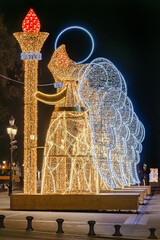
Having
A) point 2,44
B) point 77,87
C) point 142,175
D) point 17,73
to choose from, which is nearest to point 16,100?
point 17,73

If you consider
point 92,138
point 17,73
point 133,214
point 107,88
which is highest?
point 17,73

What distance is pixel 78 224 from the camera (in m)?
19.4

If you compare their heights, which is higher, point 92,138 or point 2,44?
point 2,44

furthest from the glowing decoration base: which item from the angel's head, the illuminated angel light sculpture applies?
the angel's head

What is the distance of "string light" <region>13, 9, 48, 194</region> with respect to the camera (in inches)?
1006

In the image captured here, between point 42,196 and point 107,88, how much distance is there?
15.7ft

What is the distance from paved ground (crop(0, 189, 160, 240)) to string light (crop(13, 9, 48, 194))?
1.62m

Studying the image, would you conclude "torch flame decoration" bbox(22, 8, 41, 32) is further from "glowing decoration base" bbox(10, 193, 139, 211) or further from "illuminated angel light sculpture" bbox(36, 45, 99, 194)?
"glowing decoration base" bbox(10, 193, 139, 211)

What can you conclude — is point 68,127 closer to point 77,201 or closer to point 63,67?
point 63,67

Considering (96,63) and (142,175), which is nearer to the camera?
(96,63)

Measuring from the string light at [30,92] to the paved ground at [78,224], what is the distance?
5.33 feet

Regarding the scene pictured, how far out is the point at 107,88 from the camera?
25922 millimetres

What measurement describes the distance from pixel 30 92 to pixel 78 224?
317 inches

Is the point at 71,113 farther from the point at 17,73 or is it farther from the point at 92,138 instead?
the point at 17,73
